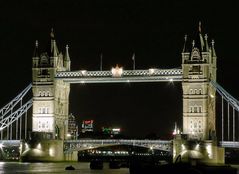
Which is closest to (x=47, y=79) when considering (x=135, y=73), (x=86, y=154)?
(x=135, y=73)

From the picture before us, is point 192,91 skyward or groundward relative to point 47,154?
skyward

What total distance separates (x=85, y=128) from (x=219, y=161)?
80.6 meters

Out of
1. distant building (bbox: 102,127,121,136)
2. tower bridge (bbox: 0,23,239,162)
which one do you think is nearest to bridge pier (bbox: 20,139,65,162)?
tower bridge (bbox: 0,23,239,162)

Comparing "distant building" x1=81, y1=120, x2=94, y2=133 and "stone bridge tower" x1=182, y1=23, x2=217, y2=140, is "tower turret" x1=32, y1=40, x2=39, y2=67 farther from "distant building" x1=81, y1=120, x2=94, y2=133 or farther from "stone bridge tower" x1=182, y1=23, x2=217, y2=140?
"distant building" x1=81, y1=120, x2=94, y2=133

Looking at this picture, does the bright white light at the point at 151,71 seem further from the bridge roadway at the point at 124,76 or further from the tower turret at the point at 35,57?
the tower turret at the point at 35,57

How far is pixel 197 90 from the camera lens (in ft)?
323

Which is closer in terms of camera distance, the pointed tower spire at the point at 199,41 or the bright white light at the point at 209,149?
the bright white light at the point at 209,149

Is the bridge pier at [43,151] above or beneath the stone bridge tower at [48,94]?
beneath

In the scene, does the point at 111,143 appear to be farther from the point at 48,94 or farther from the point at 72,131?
the point at 72,131

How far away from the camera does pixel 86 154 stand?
161 meters

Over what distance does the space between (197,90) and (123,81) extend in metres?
8.66

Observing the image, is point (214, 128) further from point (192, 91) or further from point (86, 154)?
point (86, 154)

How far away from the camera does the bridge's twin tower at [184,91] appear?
98.1 meters

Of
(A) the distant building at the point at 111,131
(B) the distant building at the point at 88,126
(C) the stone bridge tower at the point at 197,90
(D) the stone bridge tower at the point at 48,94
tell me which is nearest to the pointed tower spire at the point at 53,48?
(D) the stone bridge tower at the point at 48,94
